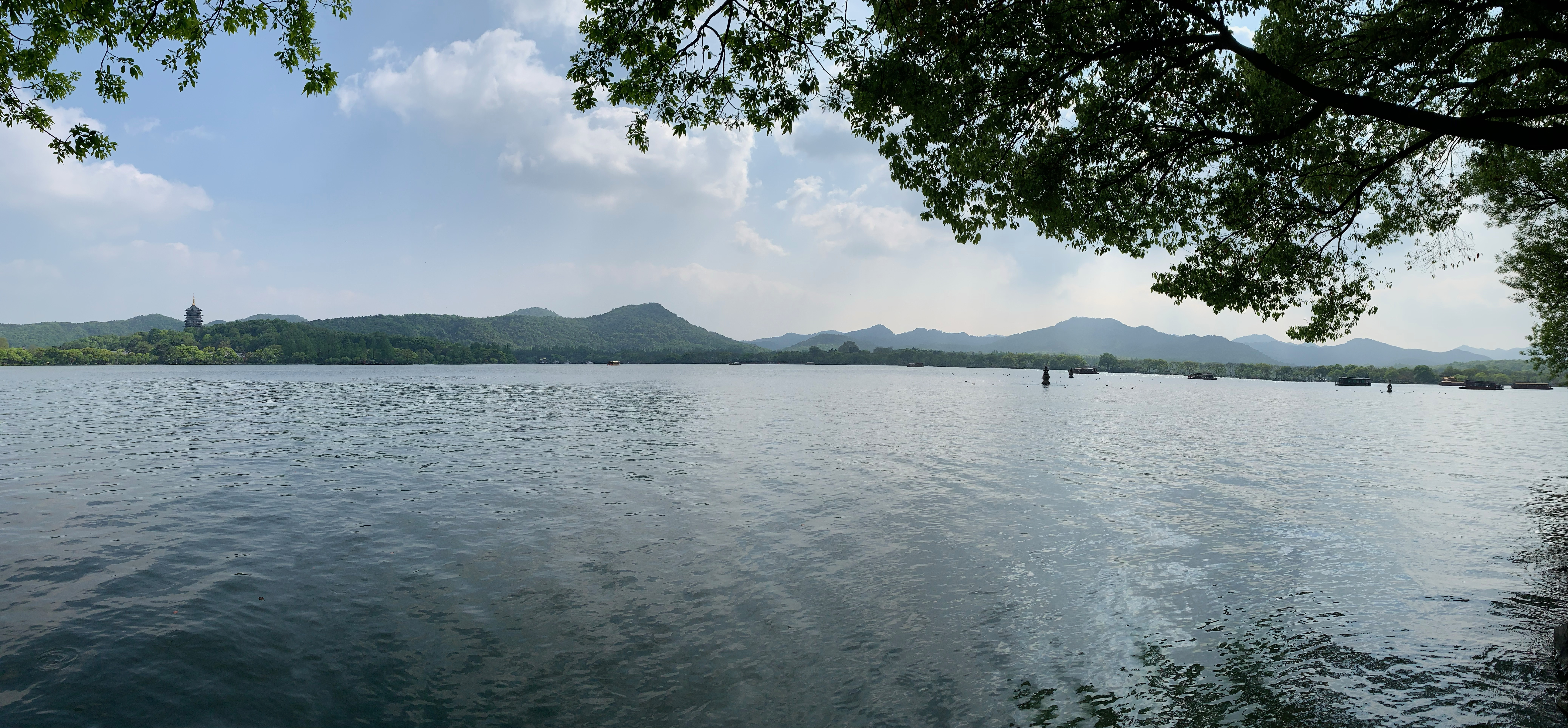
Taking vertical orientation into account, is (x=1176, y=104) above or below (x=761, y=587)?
above

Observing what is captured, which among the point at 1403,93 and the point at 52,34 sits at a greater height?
the point at 1403,93

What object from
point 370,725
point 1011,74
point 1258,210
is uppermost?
point 1011,74

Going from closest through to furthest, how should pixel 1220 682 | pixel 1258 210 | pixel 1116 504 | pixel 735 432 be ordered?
pixel 1220 682 < pixel 1258 210 < pixel 1116 504 < pixel 735 432

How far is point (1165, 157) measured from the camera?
15.8 metres

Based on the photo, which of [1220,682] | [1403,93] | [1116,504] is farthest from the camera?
[1116,504]

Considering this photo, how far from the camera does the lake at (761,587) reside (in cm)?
805

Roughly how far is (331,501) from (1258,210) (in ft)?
86.4

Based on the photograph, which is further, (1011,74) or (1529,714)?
(1011,74)

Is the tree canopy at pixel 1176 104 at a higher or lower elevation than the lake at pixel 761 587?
higher

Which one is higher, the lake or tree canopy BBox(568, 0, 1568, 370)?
tree canopy BBox(568, 0, 1568, 370)

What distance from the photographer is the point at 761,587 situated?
39.7ft

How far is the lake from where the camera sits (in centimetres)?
805

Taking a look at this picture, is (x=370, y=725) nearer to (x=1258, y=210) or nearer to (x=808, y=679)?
(x=808, y=679)

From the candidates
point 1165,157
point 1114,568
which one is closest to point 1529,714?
point 1114,568
